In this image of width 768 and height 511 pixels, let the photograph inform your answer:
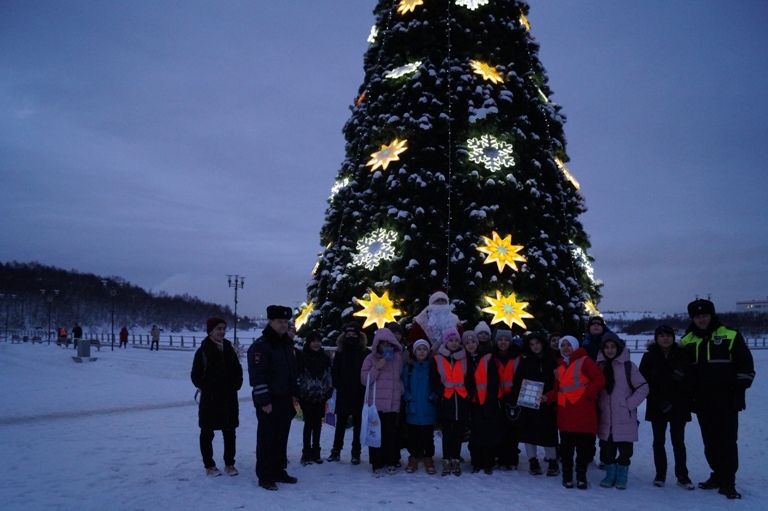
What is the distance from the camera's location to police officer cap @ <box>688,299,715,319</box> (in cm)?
504

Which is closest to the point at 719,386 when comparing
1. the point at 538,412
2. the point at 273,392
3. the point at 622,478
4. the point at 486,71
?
the point at 622,478

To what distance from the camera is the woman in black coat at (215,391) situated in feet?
17.0

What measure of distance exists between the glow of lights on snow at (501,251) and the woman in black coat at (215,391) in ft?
14.3

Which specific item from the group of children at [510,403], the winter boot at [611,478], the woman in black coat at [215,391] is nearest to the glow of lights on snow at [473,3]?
the group of children at [510,403]

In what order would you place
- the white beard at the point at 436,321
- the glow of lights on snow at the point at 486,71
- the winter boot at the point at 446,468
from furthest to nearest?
1. the glow of lights on snow at the point at 486,71
2. the white beard at the point at 436,321
3. the winter boot at the point at 446,468

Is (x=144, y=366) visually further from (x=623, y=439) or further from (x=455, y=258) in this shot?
(x=623, y=439)

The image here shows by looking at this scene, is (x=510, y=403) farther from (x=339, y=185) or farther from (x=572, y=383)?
(x=339, y=185)

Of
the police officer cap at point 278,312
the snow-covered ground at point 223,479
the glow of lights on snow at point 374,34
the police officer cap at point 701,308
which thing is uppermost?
the glow of lights on snow at point 374,34

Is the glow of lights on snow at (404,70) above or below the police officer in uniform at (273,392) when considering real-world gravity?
above

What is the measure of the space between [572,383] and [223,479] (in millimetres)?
3760

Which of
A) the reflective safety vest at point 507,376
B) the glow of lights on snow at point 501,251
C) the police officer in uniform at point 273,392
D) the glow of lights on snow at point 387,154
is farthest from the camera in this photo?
the glow of lights on snow at point 387,154

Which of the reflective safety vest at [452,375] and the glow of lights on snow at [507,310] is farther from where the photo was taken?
the glow of lights on snow at [507,310]

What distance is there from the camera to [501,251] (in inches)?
317

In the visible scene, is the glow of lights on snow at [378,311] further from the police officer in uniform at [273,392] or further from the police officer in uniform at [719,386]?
the police officer in uniform at [719,386]
